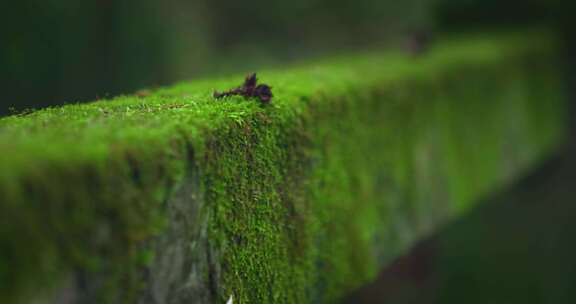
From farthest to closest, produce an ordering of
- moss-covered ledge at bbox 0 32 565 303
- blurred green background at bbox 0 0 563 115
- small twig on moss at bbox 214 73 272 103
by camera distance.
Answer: blurred green background at bbox 0 0 563 115
small twig on moss at bbox 214 73 272 103
moss-covered ledge at bbox 0 32 565 303

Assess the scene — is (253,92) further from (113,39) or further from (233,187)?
(113,39)

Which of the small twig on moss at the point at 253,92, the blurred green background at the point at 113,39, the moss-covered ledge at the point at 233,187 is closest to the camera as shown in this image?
the moss-covered ledge at the point at 233,187

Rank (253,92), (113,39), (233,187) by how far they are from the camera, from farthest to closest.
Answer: (113,39) < (253,92) < (233,187)

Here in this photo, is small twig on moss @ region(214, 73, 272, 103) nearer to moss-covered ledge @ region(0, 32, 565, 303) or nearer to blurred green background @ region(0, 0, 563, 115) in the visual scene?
moss-covered ledge @ region(0, 32, 565, 303)

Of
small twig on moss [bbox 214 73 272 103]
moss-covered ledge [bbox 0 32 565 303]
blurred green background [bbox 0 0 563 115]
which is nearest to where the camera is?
moss-covered ledge [bbox 0 32 565 303]

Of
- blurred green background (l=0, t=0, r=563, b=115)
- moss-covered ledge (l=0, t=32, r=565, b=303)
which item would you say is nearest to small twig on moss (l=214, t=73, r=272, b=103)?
moss-covered ledge (l=0, t=32, r=565, b=303)

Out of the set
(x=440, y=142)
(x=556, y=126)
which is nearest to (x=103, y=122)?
(x=440, y=142)

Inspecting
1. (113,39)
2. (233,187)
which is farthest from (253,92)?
(113,39)

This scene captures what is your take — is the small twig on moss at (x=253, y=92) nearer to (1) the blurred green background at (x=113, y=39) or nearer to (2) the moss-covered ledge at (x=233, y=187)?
(2) the moss-covered ledge at (x=233, y=187)

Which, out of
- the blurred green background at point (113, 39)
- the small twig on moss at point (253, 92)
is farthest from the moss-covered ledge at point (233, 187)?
the blurred green background at point (113, 39)
